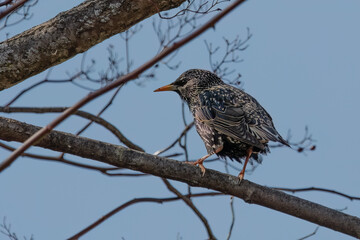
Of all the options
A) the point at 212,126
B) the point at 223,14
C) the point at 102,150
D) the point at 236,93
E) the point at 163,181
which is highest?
the point at 236,93

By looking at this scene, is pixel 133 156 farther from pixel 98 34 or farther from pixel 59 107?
pixel 59 107

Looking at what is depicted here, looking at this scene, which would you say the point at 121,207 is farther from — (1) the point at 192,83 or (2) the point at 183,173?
(1) the point at 192,83

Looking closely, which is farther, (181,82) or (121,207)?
(181,82)

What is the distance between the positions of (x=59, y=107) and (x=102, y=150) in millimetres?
1861

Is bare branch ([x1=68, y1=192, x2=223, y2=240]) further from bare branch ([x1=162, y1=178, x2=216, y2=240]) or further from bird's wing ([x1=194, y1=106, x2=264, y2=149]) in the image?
bird's wing ([x1=194, y1=106, x2=264, y2=149])

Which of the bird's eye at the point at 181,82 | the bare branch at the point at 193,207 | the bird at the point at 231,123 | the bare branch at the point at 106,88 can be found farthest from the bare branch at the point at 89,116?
the bare branch at the point at 106,88

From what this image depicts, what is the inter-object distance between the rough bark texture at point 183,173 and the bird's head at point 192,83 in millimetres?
1743

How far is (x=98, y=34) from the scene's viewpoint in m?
4.39

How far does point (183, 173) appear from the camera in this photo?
171 inches

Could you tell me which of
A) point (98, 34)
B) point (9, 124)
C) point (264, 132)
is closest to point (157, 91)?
point (264, 132)

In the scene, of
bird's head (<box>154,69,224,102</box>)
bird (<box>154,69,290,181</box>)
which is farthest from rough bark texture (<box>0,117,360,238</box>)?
bird's head (<box>154,69,224,102</box>)

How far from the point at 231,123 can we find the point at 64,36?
5.77ft

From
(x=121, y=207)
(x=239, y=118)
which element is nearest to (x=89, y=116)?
(x=121, y=207)

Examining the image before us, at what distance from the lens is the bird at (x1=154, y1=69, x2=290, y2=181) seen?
17.0 ft
